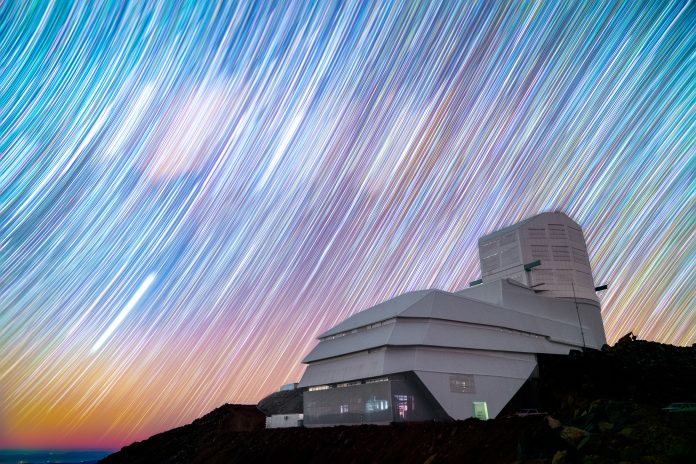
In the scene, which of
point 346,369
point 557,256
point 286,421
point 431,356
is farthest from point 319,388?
point 557,256

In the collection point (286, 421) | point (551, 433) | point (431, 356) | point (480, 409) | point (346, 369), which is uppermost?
point (431, 356)

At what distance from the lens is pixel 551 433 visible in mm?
19250

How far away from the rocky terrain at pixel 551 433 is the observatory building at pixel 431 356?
11.7 feet

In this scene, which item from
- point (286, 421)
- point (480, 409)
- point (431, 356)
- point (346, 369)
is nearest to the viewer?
point (480, 409)

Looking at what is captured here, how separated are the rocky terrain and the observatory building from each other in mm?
3557

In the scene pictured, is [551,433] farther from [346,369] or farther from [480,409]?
[346,369]

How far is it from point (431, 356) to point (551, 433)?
23123 millimetres

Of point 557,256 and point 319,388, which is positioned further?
point 557,256

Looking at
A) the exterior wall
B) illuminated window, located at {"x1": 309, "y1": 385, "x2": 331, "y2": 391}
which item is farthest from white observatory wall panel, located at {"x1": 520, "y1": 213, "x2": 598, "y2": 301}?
the exterior wall

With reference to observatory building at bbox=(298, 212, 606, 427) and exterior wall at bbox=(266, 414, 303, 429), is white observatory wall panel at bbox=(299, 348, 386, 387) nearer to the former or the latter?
observatory building at bbox=(298, 212, 606, 427)

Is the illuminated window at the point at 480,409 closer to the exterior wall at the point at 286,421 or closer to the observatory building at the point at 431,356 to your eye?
the observatory building at the point at 431,356

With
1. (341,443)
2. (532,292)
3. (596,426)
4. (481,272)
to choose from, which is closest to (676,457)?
(596,426)

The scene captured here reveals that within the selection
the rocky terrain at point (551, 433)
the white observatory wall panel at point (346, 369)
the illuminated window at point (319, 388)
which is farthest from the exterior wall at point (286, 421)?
the rocky terrain at point (551, 433)

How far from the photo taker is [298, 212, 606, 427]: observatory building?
4047 centimetres
